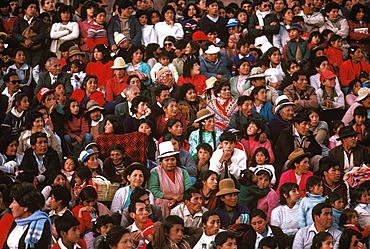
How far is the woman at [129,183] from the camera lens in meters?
9.22

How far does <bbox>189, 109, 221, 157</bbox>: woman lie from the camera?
1067cm

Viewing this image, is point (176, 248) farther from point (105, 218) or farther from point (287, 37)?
point (287, 37)

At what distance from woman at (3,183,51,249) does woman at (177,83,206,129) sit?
13.8 ft

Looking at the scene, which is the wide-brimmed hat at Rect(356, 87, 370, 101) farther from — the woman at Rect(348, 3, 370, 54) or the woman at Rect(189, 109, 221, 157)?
the woman at Rect(348, 3, 370, 54)

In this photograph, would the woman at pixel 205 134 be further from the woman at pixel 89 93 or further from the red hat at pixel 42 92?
the red hat at pixel 42 92

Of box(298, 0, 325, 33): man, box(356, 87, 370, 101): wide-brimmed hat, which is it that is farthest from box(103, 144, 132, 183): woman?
box(298, 0, 325, 33): man

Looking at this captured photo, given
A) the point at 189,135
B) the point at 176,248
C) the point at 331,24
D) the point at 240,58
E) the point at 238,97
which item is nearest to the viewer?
the point at 176,248

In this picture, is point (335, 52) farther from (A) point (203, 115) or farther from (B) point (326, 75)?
(A) point (203, 115)

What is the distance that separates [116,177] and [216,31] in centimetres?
485

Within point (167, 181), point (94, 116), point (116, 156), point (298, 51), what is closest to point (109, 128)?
point (116, 156)

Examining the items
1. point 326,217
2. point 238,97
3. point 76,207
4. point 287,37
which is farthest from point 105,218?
point 287,37

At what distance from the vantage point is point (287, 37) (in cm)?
1426

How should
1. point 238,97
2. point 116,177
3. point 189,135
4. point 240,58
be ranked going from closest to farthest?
point 116,177 < point 189,135 < point 238,97 < point 240,58

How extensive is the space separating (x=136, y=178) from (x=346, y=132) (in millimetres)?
2909
